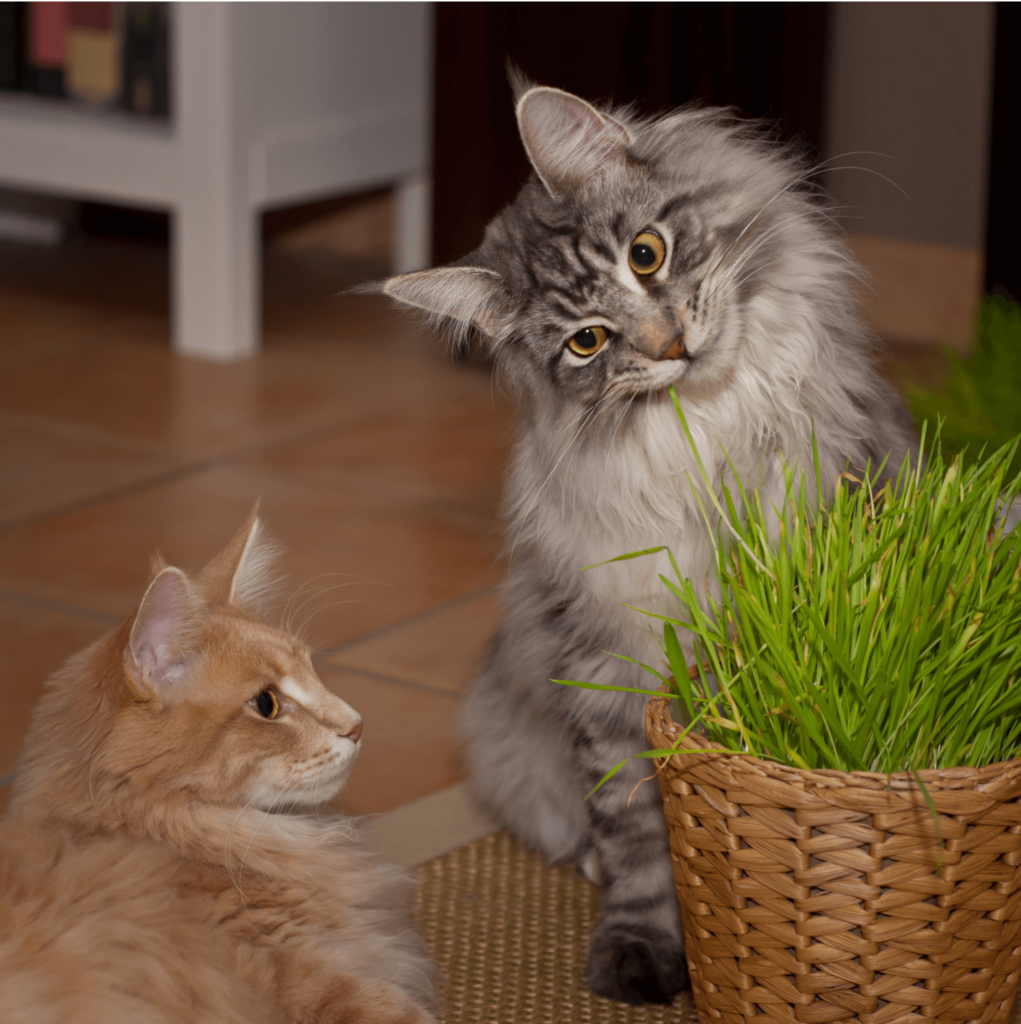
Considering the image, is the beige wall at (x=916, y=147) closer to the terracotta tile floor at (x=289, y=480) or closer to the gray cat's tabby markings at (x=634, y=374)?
the terracotta tile floor at (x=289, y=480)

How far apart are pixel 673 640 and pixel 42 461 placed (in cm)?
220

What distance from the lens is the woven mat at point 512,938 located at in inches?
60.8

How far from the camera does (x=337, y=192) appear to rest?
4.20m

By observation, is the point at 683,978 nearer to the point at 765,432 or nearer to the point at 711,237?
the point at 765,432

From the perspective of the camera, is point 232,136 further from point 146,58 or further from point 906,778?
point 906,778

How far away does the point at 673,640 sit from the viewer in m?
1.32

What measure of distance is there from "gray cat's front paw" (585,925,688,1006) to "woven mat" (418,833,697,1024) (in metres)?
0.01

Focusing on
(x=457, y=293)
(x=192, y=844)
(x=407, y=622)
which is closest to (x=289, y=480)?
(x=407, y=622)

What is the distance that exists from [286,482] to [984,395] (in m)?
1.44

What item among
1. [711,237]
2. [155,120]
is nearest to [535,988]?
[711,237]

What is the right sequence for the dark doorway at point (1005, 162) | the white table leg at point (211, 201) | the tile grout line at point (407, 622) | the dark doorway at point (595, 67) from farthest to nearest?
the white table leg at point (211, 201), the dark doorway at point (595, 67), the dark doorway at point (1005, 162), the tile grout line at point (407, 622)

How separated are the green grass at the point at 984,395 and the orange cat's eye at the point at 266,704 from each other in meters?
1.29

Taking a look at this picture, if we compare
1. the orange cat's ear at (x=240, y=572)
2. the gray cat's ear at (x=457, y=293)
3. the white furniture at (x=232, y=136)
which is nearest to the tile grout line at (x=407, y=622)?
the orange cat's ear at (x=240, y=572)

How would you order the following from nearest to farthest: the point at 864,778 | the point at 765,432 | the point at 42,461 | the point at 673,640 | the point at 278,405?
the point at 864,778
the point at 673,640
the point at 765,432
the point at 42,461
the point at 278,405
